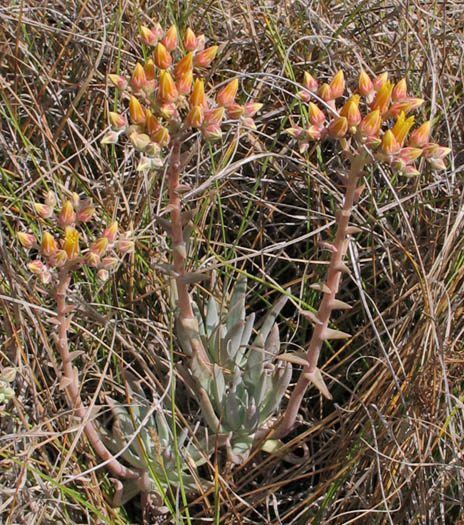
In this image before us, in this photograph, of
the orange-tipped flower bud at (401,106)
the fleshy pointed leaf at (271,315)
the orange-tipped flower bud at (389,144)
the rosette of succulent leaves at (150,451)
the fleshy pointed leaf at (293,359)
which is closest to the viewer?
the orange-tipped flower bud at (389,144)

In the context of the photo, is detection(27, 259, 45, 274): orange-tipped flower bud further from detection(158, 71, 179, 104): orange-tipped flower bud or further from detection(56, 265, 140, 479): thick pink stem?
detection(158, 71, 179, 104): orange-tipped flower bud

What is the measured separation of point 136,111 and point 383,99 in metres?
0.49

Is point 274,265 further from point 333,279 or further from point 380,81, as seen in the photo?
point 380,81

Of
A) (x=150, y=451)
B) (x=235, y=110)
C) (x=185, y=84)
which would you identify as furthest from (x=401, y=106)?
(x=150, y=451)

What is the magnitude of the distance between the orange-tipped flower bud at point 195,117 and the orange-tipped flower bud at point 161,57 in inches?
4.8

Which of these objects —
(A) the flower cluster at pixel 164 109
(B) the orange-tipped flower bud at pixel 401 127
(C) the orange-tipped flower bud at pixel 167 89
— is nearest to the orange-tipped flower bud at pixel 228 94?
(A) the flower cluster at pixel 164 109

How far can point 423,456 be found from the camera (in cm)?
176

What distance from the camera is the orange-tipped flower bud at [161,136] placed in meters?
1.39

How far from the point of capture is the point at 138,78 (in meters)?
1.43

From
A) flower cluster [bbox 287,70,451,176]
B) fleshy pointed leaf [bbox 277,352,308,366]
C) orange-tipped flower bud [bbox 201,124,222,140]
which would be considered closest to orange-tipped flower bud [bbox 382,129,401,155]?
flower cluster [bbox 287,70,451,176]

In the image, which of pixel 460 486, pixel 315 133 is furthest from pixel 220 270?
pixel 460 486

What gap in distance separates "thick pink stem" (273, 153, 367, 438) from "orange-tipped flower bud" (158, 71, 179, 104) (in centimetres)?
37

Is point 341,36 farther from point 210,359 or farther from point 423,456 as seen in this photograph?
point 423,456

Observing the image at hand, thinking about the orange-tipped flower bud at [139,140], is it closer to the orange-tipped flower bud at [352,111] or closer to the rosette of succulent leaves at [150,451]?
the orange-tipped flower bud at [352,111]
